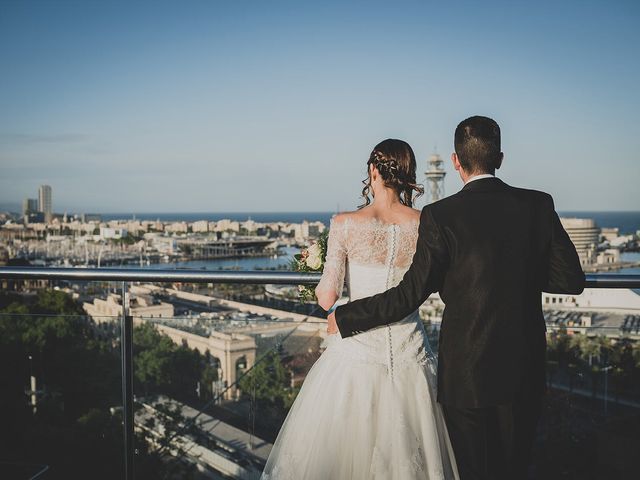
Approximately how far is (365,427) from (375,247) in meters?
0.66

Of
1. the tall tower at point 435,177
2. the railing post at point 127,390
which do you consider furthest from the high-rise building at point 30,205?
the railing post at point 127,390

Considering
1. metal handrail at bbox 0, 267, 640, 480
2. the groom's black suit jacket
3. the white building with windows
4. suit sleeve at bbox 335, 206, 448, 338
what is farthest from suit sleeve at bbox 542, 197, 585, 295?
the white building with windows

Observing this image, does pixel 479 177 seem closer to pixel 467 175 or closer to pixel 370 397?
pixel 467 175

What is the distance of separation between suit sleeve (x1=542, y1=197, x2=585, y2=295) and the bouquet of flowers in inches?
42.6

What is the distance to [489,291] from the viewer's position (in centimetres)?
182

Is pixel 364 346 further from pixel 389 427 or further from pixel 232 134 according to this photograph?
pixel 232 134

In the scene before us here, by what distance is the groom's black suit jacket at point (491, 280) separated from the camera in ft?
5.97

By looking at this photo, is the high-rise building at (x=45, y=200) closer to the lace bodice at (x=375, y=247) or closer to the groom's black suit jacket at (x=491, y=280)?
the lace bodice at (x=375, y=247)

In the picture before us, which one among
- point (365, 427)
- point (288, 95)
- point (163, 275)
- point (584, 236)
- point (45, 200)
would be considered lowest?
point (584, 236)

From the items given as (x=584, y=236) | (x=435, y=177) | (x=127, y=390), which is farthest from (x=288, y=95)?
(x=127, y=390)

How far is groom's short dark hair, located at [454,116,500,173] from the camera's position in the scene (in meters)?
1.88

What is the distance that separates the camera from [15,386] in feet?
11.1

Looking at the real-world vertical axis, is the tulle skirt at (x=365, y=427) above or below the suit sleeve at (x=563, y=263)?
below

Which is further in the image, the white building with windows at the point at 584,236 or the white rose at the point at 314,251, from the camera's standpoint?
the white building with windows at the point at 584,236
